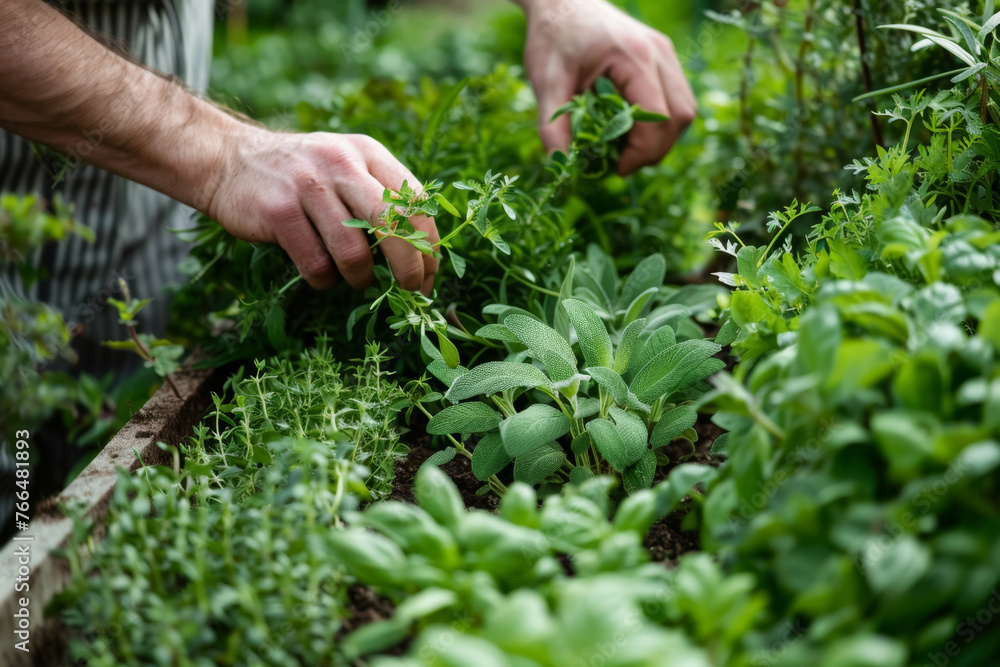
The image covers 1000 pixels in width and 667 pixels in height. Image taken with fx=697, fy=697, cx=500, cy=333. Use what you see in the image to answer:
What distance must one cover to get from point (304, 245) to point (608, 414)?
41 cm

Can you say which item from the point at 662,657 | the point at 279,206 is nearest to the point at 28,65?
the point at 279,206

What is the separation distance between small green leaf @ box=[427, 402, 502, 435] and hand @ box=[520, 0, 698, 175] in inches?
21.0

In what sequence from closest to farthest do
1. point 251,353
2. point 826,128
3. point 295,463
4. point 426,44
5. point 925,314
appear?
point 925,314 → point 295,463 → point 251,353 → point 826,128 → point 426,44

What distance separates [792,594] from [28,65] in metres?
1.00

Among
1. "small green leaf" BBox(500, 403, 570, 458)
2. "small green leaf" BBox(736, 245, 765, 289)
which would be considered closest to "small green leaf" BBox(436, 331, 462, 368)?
"small green leaf" BBox(500, 403, 570, 458)

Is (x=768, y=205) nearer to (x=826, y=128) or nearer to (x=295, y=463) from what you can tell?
(x=826, y=128)

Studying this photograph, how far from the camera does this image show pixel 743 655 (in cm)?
47

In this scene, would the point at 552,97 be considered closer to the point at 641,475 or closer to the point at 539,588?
the point at 641,475

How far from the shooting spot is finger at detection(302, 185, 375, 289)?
0.82m

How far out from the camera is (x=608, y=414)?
0.77 metres

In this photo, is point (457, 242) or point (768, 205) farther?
point (768, 205)

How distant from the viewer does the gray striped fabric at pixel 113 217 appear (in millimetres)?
1312

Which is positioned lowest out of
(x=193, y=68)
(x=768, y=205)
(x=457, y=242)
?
(x=768, y=205)

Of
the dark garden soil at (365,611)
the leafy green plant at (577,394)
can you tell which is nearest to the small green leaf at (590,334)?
the leafy green plant at (577,394)
